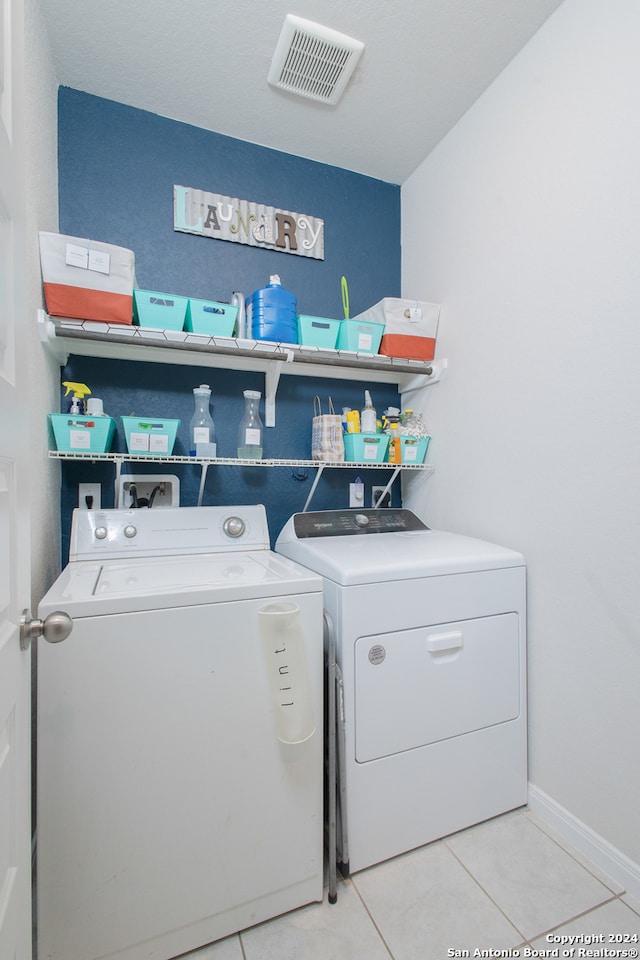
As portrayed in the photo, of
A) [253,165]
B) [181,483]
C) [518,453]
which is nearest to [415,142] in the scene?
[253,165]

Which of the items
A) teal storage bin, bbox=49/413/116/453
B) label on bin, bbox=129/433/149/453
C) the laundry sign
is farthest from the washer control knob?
the laundry sign

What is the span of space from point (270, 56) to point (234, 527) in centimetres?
171

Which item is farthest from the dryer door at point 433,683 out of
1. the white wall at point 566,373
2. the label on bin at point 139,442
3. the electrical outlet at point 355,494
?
the label on bin at point 139,442

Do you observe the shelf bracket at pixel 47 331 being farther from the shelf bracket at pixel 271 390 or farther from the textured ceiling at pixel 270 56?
the textured ceiling at pixel 270 56

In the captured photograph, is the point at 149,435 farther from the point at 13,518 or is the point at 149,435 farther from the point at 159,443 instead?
the point at 13,518

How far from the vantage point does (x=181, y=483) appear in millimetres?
1854

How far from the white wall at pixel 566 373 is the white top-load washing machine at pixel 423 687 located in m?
0.13

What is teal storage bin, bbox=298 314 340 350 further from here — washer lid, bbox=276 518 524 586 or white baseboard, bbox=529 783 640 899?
white baseboard, bbox=529 783 640 899

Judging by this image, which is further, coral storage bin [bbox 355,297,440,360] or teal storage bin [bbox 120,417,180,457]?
coral storage bin [bbox 355,297,440,360]

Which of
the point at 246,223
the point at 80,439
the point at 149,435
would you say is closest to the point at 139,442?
the point at 149,435

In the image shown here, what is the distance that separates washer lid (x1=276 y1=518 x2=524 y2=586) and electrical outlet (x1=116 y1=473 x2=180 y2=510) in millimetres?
489

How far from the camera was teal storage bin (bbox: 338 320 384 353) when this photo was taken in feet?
6.00

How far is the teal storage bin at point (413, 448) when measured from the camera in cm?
198

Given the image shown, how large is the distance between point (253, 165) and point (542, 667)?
2368mm
